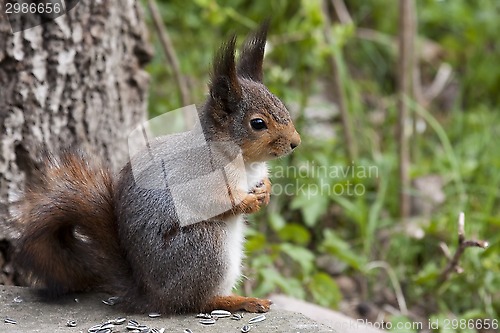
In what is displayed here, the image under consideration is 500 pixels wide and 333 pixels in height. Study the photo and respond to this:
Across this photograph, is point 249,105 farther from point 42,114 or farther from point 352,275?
point 352,275

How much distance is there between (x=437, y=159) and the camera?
3672mm

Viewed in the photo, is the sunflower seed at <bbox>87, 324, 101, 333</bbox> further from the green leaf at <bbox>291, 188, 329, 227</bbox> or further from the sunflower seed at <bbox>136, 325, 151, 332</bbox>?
the green leaf at <bbox>291, 188, 329, 227</bbox>

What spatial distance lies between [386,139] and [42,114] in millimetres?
2219

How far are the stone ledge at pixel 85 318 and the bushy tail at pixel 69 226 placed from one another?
0.17 feet

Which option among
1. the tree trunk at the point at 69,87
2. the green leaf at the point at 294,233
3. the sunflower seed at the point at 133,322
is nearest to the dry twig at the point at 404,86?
the green leaf at the point at 294,233

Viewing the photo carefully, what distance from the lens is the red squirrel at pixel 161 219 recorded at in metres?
1.87

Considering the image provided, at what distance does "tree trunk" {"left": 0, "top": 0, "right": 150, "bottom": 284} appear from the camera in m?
2.22

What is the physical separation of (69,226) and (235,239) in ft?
1.44

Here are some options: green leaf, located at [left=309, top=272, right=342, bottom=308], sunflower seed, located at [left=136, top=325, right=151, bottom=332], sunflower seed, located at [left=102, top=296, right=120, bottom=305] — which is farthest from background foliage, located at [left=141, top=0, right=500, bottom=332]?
sunflower seed, located at [left=136, top=325, right=151, bottom=332]

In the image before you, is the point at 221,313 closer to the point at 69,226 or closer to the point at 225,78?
the point at 69,226

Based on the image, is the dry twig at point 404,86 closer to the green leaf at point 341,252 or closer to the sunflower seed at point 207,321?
the green leaf at point 341,252

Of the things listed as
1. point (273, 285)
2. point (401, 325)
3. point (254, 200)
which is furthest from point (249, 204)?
point (401, 325)

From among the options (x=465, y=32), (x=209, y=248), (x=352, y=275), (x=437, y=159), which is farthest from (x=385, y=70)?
(x=209, y=248)

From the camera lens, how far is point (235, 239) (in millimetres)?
1938
